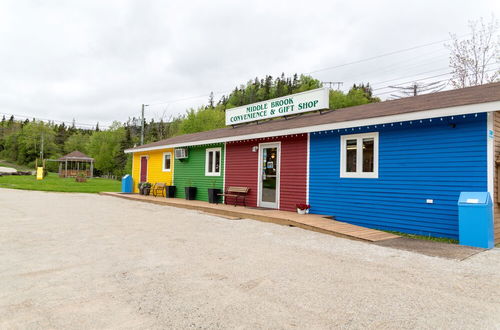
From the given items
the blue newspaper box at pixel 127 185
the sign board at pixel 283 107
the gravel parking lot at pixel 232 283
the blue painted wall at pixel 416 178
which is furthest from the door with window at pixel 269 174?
the blue newspaper box at pixel 127 185

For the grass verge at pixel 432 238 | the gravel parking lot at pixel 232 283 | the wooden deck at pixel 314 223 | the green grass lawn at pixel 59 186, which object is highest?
the green grass lawn at pixel 59 186

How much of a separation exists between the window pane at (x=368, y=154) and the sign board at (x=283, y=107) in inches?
122

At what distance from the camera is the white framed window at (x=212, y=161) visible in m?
12.1

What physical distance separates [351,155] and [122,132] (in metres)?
51.3

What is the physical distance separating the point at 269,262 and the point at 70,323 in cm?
A: 253

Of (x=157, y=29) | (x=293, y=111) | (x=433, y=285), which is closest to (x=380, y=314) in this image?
(x=433, y=285)

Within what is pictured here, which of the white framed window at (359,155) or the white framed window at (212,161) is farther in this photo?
the white framed window at (212,161)

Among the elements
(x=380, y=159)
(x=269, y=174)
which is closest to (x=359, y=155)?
(x=380, y=159)

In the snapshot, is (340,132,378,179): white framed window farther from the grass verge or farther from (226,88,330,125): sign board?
(226,88,330,125): sign board

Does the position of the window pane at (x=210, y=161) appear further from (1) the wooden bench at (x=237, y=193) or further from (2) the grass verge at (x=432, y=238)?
(2) the grass verge at (x=432, y=238)

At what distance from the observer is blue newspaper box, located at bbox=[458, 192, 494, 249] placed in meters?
5.29

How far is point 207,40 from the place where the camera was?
17297mm

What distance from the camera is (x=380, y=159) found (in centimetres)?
727

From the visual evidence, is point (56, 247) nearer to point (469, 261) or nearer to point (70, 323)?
point (70, 323)
